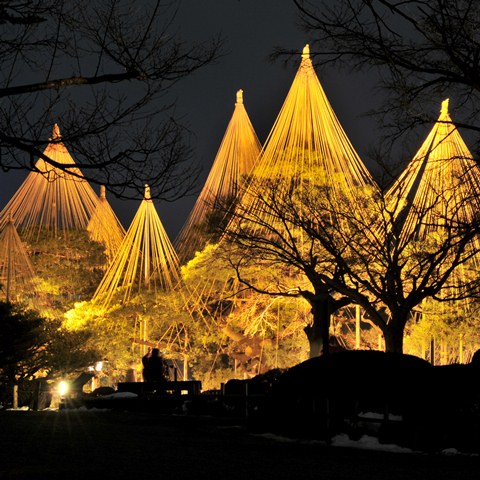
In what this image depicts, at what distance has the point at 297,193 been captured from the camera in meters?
27.0

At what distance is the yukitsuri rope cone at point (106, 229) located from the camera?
55.7m

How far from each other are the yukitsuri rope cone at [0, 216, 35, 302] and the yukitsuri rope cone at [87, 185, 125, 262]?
A: 24.3ft

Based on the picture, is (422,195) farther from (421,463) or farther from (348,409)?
(421,463)

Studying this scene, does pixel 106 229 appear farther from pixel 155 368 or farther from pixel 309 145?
pixel 155 368

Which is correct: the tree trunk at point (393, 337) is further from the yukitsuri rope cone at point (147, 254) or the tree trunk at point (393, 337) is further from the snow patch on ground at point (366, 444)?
the yukitsuri rope cone at point (147, 254)

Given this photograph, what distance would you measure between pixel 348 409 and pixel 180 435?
2384mm

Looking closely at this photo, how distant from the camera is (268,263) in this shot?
27.5m

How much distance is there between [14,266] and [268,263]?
22.1 meters

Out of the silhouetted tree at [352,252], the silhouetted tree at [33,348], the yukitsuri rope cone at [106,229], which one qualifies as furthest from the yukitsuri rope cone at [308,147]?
the yukitsuri rope cone at [106,229]

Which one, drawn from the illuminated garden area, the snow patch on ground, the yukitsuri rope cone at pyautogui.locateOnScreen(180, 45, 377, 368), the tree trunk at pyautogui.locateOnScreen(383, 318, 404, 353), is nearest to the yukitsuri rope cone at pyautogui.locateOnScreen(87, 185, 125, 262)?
the illuminated garden area

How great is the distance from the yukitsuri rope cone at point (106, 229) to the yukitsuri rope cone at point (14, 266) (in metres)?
7.41

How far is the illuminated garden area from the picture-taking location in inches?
922

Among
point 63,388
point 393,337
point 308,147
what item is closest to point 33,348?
point 63,388

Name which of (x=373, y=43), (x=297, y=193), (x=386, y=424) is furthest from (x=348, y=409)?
(x=297, y=193)
